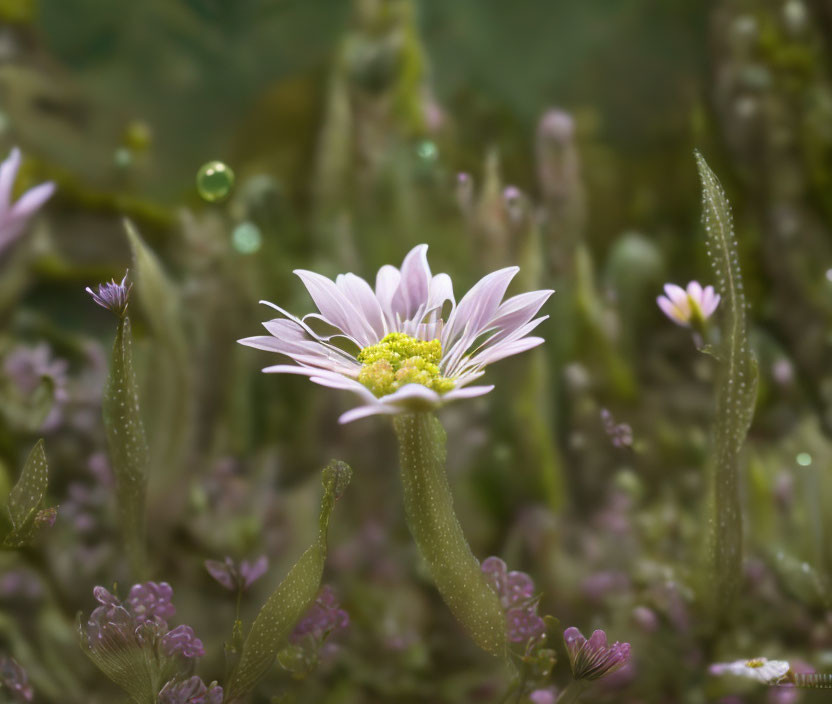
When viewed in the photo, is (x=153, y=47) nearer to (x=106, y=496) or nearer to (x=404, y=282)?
(x=106, y=496)

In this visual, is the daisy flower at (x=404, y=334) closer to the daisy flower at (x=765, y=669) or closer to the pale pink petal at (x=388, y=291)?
the pale pink petal at (x=388, y=291)

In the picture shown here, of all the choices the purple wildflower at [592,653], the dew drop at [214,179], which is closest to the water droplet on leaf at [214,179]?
the dew drop at [214,179]

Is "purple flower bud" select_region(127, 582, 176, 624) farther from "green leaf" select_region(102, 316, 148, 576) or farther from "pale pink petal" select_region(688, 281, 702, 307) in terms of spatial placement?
"pale pink petal" select_region(688, 281, 702, 307)

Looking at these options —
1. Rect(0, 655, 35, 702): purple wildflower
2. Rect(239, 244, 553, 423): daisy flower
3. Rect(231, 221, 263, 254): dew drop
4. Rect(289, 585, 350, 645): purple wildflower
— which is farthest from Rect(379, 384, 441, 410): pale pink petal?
Answer: Rect(231, 221, 263, 254): dew drop

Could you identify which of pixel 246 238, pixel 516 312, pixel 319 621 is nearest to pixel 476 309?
pixel 516 312

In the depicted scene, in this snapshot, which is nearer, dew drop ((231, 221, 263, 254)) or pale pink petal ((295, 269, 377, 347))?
pale pink petal ((295, 269, 377, 347))

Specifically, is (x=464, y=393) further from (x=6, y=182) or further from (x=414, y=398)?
(x=6, y=182)
